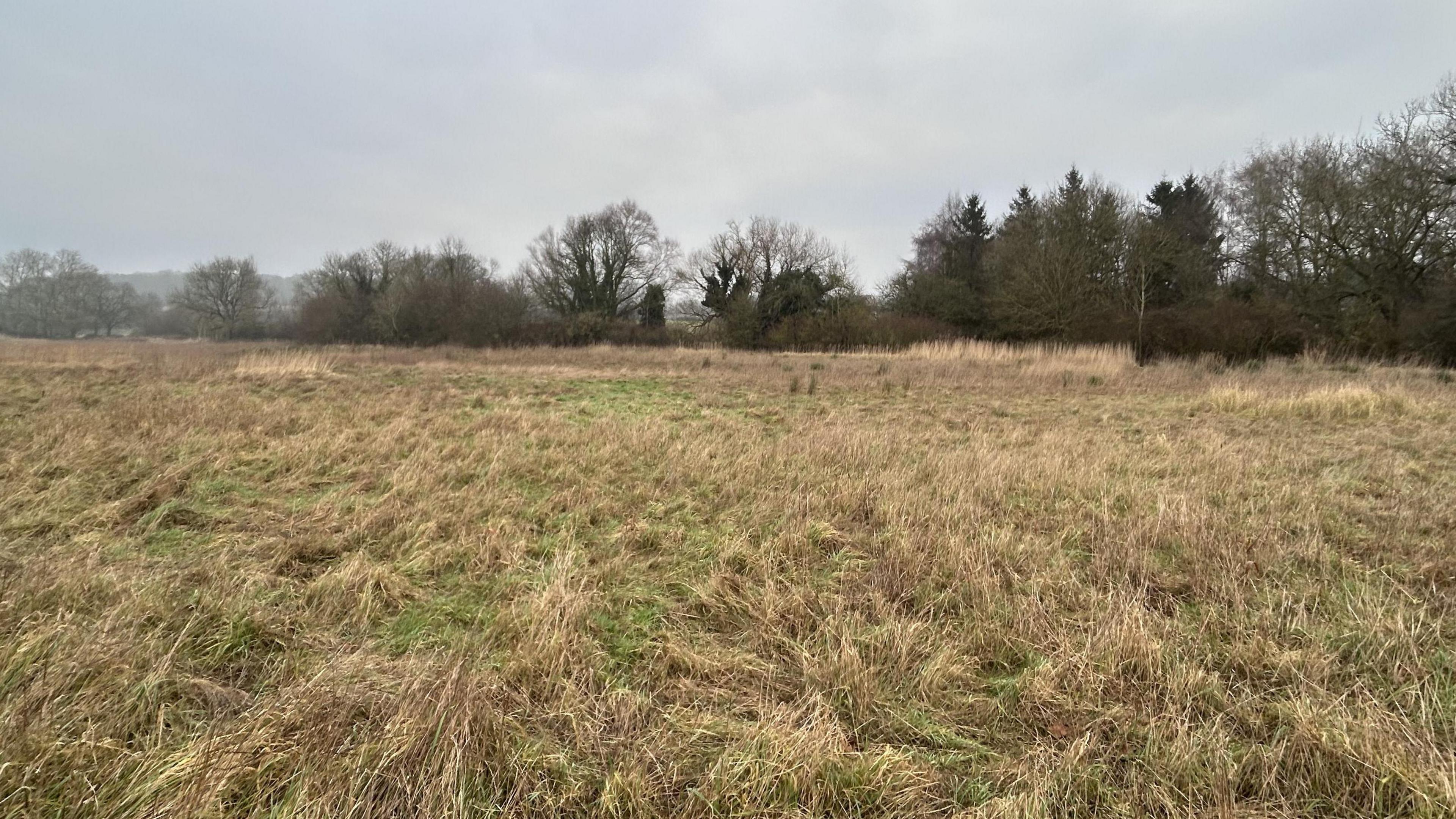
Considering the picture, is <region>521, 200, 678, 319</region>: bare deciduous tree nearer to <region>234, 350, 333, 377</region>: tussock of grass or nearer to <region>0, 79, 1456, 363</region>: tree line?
<region>0, 79, 1456, 363</region>: tree line

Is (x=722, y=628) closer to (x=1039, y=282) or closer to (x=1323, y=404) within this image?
(x=1323, y=404)

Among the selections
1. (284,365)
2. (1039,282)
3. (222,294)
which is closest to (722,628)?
(284,365)

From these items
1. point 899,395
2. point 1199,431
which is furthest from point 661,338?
point 1199,431

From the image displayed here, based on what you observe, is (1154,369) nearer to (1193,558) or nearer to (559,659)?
(1193,558)

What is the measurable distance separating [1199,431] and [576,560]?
7487 millimetres

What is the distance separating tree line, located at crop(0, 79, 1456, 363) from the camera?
17.5m

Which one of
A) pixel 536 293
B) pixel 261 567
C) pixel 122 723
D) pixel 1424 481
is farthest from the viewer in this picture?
pixel 536 293

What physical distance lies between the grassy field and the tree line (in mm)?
16527

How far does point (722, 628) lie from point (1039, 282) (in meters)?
25.8

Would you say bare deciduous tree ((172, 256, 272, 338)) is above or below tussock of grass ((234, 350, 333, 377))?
above

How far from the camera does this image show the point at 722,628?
2.59 meters

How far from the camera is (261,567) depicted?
3.01 meters

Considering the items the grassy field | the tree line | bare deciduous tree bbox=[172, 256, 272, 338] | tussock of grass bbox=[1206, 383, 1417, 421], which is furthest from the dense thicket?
bare deciduous tree bbox=[172, 256, 272, 338]

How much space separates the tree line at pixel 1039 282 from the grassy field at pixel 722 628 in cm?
1653
